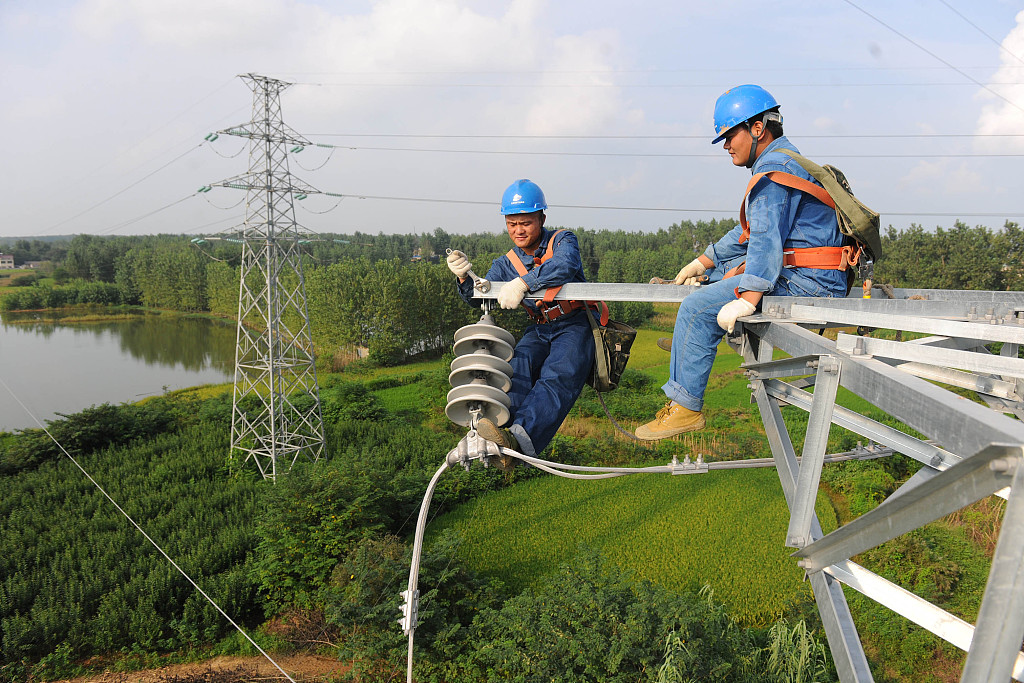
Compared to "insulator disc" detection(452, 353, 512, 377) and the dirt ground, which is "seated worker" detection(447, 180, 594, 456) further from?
the dirt ground

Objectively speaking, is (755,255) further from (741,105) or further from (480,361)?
(480,361)

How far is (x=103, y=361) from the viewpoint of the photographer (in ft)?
119

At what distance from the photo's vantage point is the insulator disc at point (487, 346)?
3.38 metres

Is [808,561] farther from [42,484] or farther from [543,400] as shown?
[42,484]

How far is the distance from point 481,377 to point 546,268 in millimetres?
735

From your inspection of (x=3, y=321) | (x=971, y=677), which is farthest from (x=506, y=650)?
(x=3, y=321)

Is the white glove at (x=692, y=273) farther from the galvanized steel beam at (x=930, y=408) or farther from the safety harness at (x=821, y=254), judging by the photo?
the galvanized steel beam at (x=930, y=408)

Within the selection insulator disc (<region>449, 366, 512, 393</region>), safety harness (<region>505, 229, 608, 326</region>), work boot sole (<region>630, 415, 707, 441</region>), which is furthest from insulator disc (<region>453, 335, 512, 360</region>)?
work boot sole (<region>630, 415, 707, 441</region>)

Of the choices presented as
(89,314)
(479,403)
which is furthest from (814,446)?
(89,314)

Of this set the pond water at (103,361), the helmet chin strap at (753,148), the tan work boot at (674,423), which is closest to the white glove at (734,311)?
the tan work boot at (674,423)

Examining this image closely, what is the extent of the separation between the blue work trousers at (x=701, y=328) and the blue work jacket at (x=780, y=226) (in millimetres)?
61

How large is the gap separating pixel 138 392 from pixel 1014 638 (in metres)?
34.4

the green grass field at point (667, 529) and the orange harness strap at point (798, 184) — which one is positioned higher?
the orange harness strap at point (798, 184)

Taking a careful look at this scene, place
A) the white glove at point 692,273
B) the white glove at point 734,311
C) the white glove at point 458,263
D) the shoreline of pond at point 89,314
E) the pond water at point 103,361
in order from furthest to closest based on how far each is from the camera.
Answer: the shoreline of pond at point 89,314
the pond water at point 103,361
the white glove at point 692,273
the white glove at point 458,263
the white glove at point 734,311
